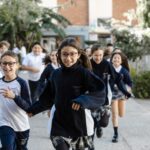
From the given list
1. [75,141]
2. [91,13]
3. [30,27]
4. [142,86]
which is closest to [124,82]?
[75,141]

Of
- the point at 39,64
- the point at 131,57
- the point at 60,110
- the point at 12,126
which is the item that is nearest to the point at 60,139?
the point at 60,110

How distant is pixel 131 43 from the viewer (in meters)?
25.4

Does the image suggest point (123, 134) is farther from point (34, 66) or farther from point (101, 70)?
point (34, 66)

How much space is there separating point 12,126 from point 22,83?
0.47 m

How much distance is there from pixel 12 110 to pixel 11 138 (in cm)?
30

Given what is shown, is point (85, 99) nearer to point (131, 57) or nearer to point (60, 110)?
point (60, 110)

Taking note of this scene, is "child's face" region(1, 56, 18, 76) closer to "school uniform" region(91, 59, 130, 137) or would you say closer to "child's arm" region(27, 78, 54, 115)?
"child's arm" region(27, 78, 54, 115)

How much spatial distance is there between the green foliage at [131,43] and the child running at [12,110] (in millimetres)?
18992

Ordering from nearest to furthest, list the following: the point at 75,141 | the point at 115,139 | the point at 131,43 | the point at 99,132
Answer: the point at 75,141
the point at 115,139
the point at 99,132
the point at 131,43

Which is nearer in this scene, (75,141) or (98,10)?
(75,141)

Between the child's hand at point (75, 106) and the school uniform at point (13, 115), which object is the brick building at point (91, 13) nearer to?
the school uniform at point (13, 115)

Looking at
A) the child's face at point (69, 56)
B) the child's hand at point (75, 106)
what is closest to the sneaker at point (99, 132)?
the child's face at point (69, 56)

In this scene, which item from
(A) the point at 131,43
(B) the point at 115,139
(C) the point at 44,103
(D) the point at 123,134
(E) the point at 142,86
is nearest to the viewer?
(C) the point at 44,103

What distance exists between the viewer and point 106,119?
7441 millimetres
